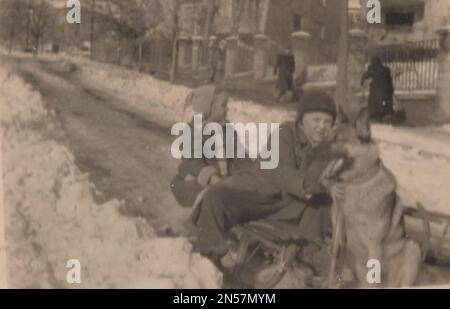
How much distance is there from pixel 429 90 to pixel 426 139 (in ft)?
0.76

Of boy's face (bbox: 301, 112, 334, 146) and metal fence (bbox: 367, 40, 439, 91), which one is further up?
metal fence (bbox: 367, 40, 439, 91)

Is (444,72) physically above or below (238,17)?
below

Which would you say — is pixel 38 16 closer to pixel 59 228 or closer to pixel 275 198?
pixel 59 228

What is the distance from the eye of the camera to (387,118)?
2770 millimetres

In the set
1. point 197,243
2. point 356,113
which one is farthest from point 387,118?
point 197,243

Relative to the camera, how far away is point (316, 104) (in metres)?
2.67

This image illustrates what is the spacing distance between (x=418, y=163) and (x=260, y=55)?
880 mm

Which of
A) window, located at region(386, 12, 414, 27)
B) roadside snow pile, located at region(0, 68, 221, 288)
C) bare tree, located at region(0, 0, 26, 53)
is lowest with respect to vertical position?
roadside snow pile, located at region(0, 68, 221, 288)

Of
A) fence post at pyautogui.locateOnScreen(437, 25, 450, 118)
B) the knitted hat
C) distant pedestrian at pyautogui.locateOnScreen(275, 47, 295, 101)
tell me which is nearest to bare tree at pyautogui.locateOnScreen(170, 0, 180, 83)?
distant pedestrian at pyautogui.locateOnScreen(275, 47, 295, 101)

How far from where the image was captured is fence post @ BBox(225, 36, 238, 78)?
2.71 metres

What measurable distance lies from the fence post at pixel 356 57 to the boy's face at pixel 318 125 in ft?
0.64

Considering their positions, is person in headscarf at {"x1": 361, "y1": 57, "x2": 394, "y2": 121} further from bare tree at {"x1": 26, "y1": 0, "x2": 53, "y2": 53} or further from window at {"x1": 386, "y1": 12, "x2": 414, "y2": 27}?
bare tree at {"x1": 26, "y1": 0, "x2": 53, "y2": 53}

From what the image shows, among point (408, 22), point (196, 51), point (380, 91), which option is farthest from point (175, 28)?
point (408, 22)

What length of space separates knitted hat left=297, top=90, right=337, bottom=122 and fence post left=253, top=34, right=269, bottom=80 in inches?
8.7
